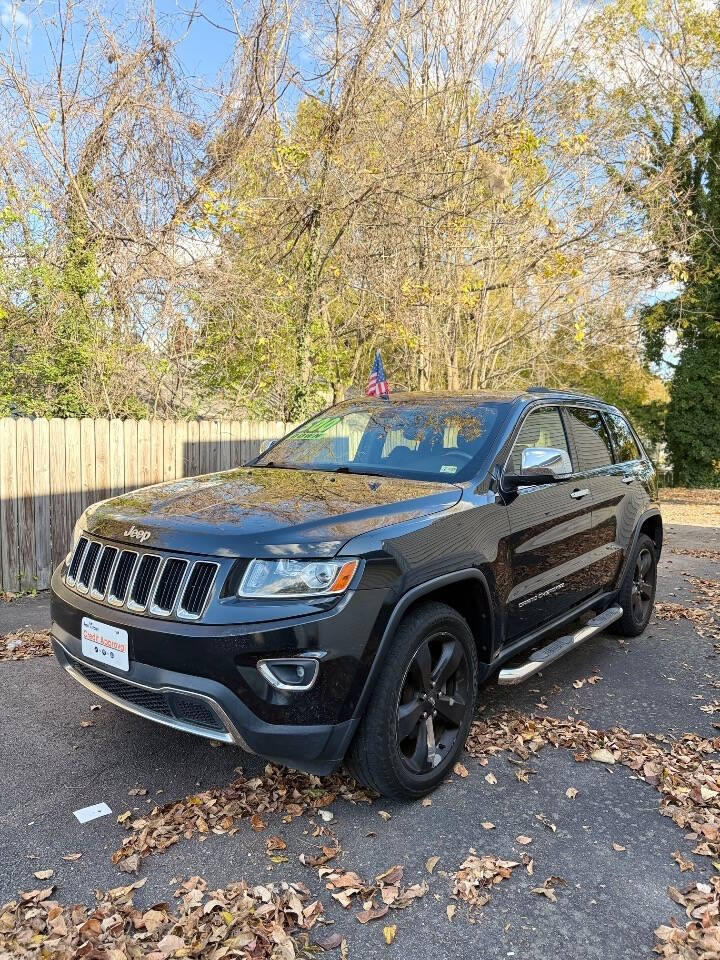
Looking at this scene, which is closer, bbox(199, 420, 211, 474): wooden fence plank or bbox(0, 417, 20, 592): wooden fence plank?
bbox(0, 417, 20, 592): wooden fence plank

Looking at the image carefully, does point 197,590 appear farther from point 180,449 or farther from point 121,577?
point 180,449

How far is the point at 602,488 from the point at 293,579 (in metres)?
2.95

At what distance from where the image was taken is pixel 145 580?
114 inches

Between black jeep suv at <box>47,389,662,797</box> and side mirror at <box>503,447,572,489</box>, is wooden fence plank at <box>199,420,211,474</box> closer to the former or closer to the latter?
black jeep suv at <box>47,389,662,797</box>

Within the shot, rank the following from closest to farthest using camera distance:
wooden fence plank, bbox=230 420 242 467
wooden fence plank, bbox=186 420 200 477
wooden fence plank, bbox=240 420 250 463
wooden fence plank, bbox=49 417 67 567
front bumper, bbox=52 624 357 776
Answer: front bumper, bbox=52 624 357 776
wooden fence plank, bbox=49 417 67 567
wooden fence plank, bbox=186 420 200 477
wooden fence plank, bbox=230 420 242 467
wooden fence plank, bbox=240 420 250 463

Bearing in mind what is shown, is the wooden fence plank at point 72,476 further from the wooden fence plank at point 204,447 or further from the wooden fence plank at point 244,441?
the wooden fence plank at point 244,441

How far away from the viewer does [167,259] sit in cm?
940

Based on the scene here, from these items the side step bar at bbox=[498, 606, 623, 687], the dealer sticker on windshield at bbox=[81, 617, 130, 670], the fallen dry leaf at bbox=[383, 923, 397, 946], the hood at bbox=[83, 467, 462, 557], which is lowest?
the fallen dry leaf at bbox=[383, 923, 397, 946]

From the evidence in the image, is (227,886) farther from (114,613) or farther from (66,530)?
(66,530)

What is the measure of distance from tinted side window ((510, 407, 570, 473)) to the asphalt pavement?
5.16 ft

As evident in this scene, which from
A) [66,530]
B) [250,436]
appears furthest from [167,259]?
[66,530]

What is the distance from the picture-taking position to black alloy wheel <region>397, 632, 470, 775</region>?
304cm

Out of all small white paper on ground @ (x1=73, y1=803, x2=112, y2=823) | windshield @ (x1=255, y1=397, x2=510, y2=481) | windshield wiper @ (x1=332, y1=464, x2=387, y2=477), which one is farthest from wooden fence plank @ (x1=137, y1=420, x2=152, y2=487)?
small white paper on ground @ (x1=73, y1=803, x2=112, y2=823)

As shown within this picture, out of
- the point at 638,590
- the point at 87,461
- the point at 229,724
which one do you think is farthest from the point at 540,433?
the point at 87,461
